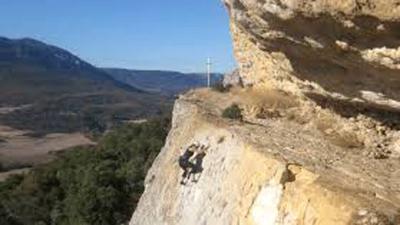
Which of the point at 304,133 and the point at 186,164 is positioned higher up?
the point at 304,133

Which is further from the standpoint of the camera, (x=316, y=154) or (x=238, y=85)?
(x=238, y=85)

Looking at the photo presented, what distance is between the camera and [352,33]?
13844 mm

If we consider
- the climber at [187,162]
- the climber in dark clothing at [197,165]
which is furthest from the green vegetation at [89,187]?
the climber in dark clothing at [197,165]

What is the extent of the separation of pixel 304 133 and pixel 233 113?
5504mm

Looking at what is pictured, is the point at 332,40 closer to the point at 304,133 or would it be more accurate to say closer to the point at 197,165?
the point at 304,133

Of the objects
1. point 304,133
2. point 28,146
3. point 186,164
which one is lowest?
point 28,146

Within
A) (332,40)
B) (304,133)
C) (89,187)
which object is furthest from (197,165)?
(89,187)

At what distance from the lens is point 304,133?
2053cm

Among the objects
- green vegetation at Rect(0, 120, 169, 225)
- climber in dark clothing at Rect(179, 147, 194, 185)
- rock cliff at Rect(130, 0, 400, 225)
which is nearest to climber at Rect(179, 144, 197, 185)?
climber in dark clothing at Rect(179, 147, 194, 185)

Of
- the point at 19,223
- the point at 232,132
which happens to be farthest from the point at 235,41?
the point at 19,223

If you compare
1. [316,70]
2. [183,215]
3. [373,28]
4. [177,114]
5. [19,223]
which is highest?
[373,28]

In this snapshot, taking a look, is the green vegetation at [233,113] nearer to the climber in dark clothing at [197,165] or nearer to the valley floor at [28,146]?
the climber in dark clothing at [197,165]

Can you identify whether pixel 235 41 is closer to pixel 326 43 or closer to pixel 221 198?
pixel 221 198

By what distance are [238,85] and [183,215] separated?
649 inches
